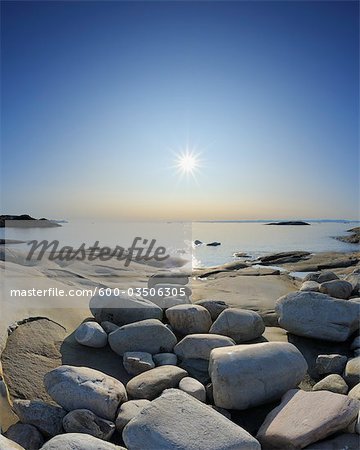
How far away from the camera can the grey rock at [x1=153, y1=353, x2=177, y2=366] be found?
4.15 meters

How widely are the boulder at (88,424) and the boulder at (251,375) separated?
974 millimetres

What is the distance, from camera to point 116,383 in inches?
139

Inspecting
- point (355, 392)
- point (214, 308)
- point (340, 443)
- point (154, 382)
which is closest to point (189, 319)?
point (214, 308)

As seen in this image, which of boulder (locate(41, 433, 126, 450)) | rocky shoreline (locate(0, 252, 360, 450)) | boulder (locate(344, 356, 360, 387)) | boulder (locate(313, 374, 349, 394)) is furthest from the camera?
boulder (locate(344, 356, 360, 387))

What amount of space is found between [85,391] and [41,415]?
14.6 inches

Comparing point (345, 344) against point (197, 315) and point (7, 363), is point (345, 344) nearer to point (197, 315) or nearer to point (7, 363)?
point (197, 315)

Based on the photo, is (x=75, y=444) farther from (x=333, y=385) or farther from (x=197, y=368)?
(x=333, y=385)

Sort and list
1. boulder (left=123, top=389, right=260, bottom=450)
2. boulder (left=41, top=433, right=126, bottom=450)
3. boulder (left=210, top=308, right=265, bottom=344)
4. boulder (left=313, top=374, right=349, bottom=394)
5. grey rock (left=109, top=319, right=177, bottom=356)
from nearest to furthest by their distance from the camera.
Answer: boulder (left=41, top=433, right=126, bottom=450) < boulder (left=123, top=389, right=260, bottom=450) < boulder (left=313, top=374, right=349, bottom=394) < grey rock (left=109, top=319, right=177, bottom=356) < boulder (left=210, top=308, right=265, bottom=344)

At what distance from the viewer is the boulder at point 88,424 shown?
9.81ft

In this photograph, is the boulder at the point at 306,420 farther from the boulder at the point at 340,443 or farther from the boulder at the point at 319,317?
the boulder at the point at 319,317

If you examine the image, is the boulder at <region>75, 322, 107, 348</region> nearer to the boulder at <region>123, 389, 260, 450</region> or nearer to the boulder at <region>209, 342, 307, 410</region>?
the boulder at <region>209, 342, 307, 410</region>

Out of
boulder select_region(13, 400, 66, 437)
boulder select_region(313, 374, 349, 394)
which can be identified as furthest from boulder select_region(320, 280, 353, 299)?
boulder select_region(13, 400, 66, 437)

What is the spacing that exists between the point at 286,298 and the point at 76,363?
268 cm

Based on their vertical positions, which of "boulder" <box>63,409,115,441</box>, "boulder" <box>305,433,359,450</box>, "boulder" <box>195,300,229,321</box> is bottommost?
"boulder" <box>305,433,359,450</box>
